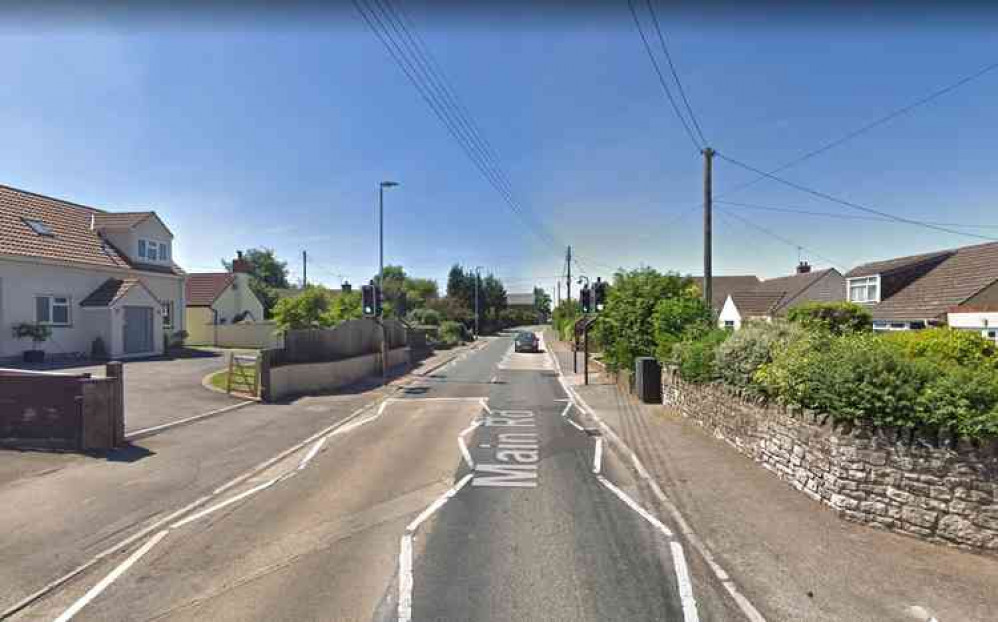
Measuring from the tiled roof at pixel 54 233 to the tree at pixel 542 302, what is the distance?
4355 inches

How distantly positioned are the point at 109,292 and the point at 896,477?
2784 cm

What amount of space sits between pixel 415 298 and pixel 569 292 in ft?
66.2

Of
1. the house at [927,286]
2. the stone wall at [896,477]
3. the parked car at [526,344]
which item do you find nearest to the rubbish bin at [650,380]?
the stone wall at [896,477]

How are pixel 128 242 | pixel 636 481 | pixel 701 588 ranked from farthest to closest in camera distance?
pixel 128 242, pixel 636 481, pixel 701 588

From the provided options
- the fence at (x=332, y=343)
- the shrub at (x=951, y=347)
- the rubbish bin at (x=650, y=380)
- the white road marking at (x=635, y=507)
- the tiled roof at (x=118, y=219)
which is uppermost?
the tiled roof at (x=118, y=219)

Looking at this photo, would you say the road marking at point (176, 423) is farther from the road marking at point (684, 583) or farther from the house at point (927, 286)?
the house at point (927, 286)

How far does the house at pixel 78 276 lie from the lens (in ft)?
61.8

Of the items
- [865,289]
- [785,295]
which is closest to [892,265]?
[865,289]

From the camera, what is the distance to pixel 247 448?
30.7 feet

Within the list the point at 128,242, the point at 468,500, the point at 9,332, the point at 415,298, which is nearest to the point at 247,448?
the point at 468,500

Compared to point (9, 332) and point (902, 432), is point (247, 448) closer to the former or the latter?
point (902, 432)

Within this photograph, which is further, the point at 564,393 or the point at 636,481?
the point at 564,393

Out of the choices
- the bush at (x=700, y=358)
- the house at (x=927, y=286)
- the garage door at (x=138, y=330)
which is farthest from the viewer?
the garage door at (x=138, y=330)

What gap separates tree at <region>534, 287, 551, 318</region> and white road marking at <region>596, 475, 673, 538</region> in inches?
4914
